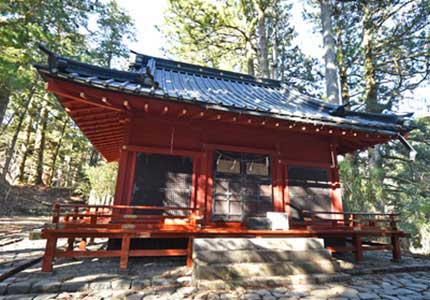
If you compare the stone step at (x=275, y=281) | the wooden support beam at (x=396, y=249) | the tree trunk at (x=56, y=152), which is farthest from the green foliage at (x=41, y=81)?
the wooden support beam at (x=396, y=249)

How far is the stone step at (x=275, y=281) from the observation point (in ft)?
11.5

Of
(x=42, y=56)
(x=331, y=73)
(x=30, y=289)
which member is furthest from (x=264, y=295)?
(x=42, y=56)

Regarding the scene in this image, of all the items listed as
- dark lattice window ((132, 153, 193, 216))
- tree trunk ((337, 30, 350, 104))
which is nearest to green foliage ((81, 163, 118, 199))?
dark lattice window ((132, 153, 193, 216))

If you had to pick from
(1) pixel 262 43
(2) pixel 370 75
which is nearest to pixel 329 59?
(2) pixel 370 75

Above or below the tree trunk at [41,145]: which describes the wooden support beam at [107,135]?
below

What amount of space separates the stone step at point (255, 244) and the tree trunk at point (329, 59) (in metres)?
6.58

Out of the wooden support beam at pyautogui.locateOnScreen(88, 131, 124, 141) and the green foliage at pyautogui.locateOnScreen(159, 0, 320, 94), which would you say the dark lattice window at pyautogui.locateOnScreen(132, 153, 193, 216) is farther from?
the green foliage at pyautogui.locateOnScreen(159, 0, 320, 94)

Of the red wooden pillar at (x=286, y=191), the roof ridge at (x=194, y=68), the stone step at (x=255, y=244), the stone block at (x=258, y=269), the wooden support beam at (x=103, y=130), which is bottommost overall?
the stone block at (x=258, y=269)

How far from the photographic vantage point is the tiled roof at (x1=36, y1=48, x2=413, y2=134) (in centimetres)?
396

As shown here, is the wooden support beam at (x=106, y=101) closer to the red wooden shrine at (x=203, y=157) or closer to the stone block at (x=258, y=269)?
the red wooden shrine at (x=203, y=157)

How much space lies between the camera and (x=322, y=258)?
416 cm

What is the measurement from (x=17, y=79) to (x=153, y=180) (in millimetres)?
7817

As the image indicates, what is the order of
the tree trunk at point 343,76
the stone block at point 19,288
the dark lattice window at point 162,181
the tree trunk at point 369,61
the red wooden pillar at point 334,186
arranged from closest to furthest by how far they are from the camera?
the stone block at point 19,288
the dark lattice window at point 162,181
the red wooden pillar at point 334,186
the tree trunk at point 369,61
the tree trunk at point 343,76

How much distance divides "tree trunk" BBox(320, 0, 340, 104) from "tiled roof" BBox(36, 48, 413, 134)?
1.82 metres
